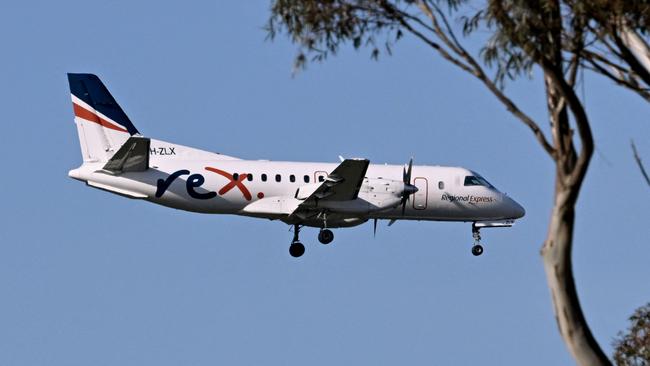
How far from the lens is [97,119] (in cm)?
4466

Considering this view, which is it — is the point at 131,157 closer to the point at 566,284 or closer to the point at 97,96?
the point at 97,96

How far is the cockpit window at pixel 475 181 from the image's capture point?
46.1 meters

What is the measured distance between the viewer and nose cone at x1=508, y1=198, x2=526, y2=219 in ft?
154

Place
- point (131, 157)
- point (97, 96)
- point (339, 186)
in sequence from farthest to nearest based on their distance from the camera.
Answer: point (97, 96)
point (339, 186)
point (131, 157)

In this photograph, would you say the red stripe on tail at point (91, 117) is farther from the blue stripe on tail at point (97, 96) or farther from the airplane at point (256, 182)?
the blue stripe on tail at point (97, 96)

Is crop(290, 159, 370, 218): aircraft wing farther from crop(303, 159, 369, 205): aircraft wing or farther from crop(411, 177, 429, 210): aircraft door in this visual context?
crop(411, 177, 429, 210): aircraft door

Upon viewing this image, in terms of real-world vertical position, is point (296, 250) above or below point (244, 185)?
below

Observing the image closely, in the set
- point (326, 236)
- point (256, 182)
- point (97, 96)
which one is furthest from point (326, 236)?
point (97, 96)

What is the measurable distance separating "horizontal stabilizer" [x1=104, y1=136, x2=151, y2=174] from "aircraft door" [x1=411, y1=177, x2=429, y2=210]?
31.5 ft

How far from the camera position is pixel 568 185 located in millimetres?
21031

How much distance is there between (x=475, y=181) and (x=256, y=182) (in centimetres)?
845

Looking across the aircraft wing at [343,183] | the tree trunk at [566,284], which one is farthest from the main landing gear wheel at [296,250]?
the tree trunk at [566,284]

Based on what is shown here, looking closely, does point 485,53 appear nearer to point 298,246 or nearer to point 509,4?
point 509,4

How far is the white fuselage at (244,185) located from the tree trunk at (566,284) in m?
22.1
